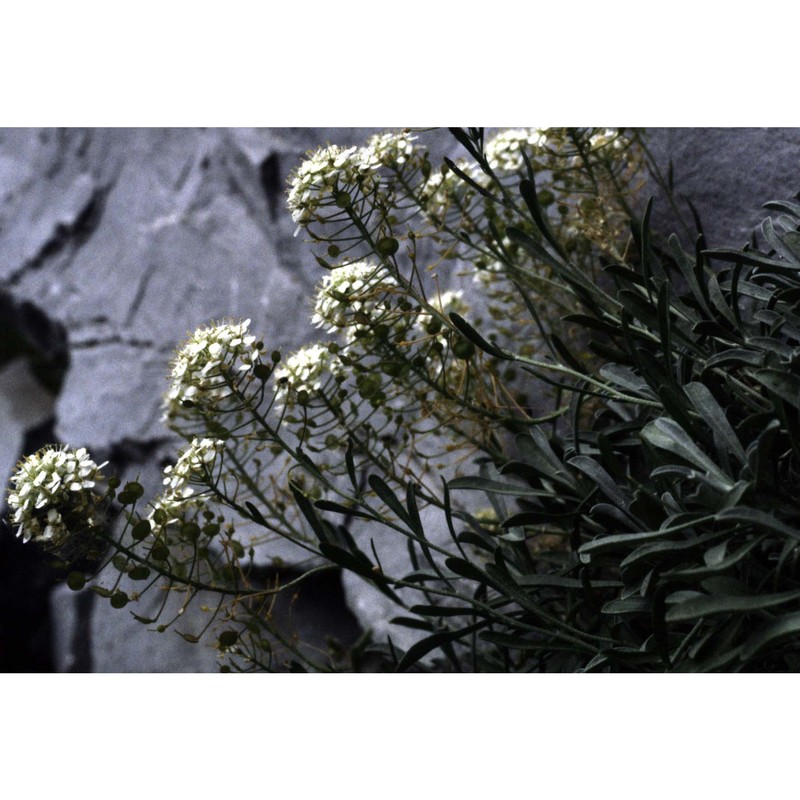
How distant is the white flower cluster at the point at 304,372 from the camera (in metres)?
0.80

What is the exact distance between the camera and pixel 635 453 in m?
0.87

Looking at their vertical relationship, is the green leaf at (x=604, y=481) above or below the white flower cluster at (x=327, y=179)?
below

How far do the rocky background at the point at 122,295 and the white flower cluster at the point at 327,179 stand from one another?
776 mm

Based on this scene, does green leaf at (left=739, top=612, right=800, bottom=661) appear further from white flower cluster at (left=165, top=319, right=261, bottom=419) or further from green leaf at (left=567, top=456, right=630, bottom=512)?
white flower cluster at (left=165, top=319, right=261, bottom=419)

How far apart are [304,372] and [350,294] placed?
7cm

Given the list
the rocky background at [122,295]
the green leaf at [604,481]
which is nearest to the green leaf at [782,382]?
the green leaf at [604,481]

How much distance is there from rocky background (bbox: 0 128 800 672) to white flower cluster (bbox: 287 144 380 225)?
0.78 m

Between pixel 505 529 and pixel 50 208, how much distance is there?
1.49m

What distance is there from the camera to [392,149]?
0.80 m

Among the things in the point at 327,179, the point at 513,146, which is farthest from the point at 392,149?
the point at 513,146

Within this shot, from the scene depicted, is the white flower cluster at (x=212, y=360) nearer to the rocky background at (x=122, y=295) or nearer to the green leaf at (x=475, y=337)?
the green leaf at (x=475, y=337)

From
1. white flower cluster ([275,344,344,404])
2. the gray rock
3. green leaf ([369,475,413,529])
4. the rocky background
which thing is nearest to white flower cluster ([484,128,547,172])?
white flower cluster ([275,344,344,404])

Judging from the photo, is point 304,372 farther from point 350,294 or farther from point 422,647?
point 422,647

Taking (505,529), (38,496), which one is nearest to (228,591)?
(38,496)
